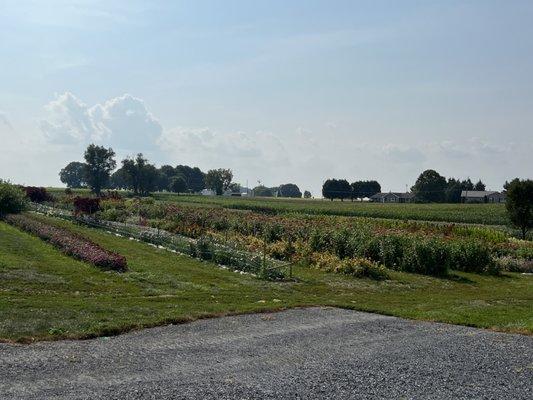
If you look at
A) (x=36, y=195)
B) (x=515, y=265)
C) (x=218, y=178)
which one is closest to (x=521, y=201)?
(x=515, y=265)

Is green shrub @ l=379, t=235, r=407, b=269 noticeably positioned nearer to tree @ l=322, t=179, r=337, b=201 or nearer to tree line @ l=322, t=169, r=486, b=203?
tree line @ l=322, t=169, r=486, b=203

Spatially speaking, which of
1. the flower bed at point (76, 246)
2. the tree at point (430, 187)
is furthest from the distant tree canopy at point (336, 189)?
the flower bed at point (76, 246)

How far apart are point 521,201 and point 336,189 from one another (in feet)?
346

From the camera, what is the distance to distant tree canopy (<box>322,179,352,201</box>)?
14888 cm

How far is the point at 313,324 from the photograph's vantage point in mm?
14922

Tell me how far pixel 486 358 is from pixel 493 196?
125260 mm

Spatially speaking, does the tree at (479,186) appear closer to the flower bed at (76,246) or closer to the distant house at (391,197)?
the distant house at (391,197)

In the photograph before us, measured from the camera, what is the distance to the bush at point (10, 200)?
4734 cm

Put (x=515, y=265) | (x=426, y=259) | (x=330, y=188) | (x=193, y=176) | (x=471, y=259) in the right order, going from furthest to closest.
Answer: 1. (x=193, y=176)
2. (x=330, y=188)
3. (x=515, y=265)
4. (x=471, y=259)
5. (x=426, y=259)

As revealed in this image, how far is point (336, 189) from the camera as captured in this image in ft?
489

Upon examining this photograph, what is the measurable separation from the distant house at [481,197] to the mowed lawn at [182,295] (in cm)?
10245

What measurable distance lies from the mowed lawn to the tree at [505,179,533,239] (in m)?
15.4

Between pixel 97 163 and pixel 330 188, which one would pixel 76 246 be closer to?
pixel 97 163

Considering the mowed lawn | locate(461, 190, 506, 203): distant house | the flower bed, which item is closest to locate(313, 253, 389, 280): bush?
the mowed lawn
